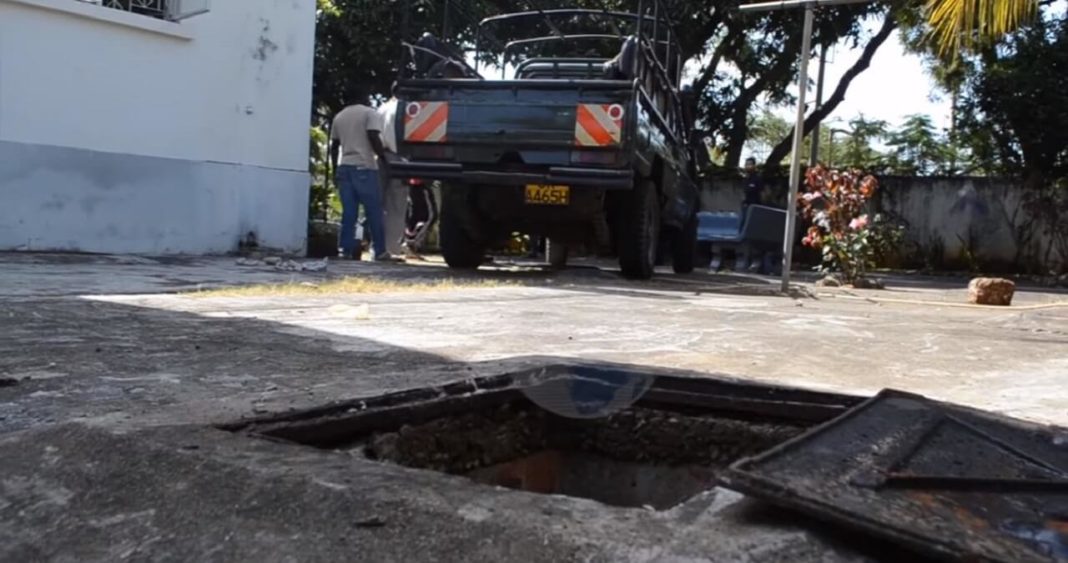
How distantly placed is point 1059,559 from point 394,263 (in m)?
7.87

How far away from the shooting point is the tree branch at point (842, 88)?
Answer: 709 inches

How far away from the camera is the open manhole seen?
220cm

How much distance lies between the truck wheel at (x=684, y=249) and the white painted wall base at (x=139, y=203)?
4.31 m

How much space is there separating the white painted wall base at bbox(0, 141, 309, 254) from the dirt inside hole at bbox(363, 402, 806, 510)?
19.7 ft

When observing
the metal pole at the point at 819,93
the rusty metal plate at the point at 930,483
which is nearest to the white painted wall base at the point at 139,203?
the rusty metal plate at the point at 930,483

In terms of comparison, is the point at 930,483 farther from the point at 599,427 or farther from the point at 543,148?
the point at 543,148

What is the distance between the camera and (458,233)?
26.9 feet

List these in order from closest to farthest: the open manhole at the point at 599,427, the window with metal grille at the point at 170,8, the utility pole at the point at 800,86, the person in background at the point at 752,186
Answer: the open manhole at the point at 599,427 < the utility pole at the point at 800,86 < the window with metal grille at the point at 170,8 < the person in background at the point at 752,186

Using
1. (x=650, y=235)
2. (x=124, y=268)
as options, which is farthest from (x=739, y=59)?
(x=124, y=268)

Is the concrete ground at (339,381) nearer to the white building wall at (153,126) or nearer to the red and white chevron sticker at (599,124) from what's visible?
the red and white chevron sticker at (599,124)

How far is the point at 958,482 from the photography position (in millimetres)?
1470

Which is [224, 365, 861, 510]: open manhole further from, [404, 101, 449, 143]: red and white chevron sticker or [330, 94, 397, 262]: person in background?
[330, 94, 397, 262]: person in background

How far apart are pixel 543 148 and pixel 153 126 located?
3409 mm

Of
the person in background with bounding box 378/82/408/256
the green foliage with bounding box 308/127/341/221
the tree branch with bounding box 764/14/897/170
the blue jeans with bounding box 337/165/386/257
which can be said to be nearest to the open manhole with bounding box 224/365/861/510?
the blue jeans with bounding box 337/165/386/257
